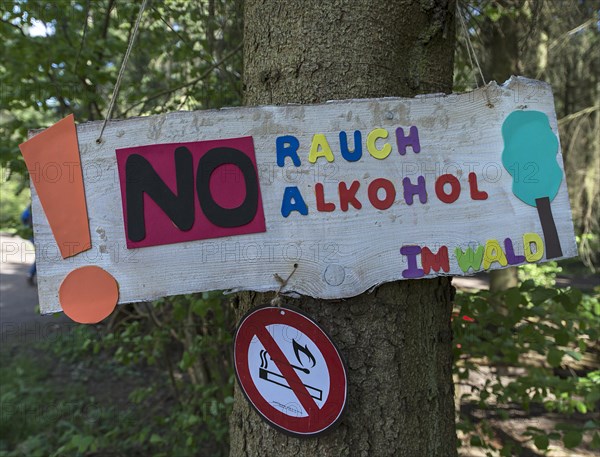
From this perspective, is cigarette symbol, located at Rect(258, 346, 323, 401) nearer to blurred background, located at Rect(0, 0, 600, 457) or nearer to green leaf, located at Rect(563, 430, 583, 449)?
blurred background, located at Rect(0, 0, 600, 457)

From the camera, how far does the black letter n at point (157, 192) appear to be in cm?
105

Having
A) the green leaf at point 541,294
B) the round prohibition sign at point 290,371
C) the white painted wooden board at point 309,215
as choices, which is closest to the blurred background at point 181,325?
the green leaf at point 541,294

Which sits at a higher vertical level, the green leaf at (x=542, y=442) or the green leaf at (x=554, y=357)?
the green leaf at (x=554, y=357)

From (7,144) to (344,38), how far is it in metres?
2.12

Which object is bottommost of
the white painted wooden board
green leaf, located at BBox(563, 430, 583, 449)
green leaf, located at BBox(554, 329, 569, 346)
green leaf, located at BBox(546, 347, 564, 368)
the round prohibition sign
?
green leaf, located at BBox(563, 430, 583, 449)

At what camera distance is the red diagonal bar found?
109 centimetres

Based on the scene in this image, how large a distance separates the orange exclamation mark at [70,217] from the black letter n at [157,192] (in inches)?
4.3

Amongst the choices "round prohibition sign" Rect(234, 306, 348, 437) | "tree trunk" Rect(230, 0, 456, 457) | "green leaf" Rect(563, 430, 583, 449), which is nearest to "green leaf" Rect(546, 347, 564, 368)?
"green leaf" Rect(563, 430, 583, 449)

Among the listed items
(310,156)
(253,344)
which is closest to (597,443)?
(253,344)

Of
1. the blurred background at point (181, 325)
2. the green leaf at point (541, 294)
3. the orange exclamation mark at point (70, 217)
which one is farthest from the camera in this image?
the blurred background at point (181, 325)

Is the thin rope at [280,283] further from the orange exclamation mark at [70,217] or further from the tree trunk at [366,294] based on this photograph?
the orange exclamation mark at [70,217]

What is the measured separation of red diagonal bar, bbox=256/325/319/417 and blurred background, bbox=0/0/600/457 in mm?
915

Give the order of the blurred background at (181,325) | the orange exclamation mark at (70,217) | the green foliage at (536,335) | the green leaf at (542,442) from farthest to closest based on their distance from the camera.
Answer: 1. the blurred background at (181,325)
2. the green leaf at (542,442)
3. the green foliage at (536,335)
4. the orange exclamation mark at (70,217)

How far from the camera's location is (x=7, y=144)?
7.95ft
